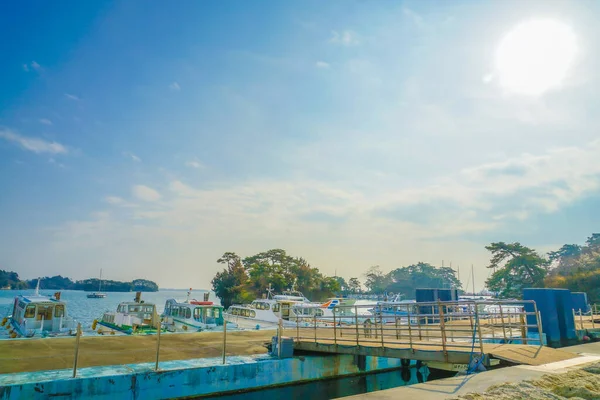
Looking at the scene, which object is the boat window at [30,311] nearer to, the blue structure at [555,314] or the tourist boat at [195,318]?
the tourist boat at [195,318]

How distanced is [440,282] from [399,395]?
608 ft

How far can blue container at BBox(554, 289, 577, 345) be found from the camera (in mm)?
18172

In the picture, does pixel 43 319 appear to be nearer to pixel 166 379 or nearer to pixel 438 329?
pixel 166 379

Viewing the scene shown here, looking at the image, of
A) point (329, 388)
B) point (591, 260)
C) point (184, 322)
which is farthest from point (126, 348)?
point (591, 260)

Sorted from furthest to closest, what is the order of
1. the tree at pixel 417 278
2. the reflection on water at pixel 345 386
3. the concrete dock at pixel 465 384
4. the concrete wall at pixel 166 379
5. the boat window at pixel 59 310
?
the tree at pixel 417 278
the boat window at pixel 59 310
the reflection on water at pixel 345 386
the concrete wall at pixel 166 379
the concrete dock at pixel 465 384

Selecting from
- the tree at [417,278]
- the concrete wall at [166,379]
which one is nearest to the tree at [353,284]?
the tree at [417,278]

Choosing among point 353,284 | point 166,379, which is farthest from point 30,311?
point 353,284

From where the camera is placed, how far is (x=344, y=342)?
14586mm

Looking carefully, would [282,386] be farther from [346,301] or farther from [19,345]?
[346,301]

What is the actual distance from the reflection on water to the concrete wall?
0.85ft

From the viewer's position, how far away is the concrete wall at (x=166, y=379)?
920cm

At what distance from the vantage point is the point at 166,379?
35.2 feet

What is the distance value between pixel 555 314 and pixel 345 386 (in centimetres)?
1007

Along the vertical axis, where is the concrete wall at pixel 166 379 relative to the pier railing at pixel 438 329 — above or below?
below
